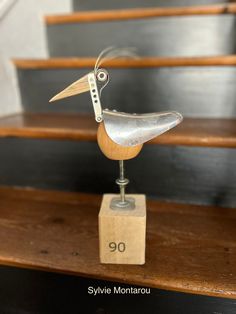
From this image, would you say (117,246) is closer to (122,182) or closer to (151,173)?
(122,182)

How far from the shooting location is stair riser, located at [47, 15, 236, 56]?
1.08 metres

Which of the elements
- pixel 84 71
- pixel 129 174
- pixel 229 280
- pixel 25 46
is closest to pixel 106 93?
pixel 84 71

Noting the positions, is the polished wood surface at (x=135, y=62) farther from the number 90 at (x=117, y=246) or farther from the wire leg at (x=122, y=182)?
the number 90 at (x=117, y=246)

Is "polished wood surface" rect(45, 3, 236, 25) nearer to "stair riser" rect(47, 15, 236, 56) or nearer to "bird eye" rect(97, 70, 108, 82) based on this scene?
"stair riser" rect(47, 15, 236, 56)

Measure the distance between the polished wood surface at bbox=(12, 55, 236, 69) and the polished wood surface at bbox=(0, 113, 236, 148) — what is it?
0.18m

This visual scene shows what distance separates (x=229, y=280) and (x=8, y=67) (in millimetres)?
986

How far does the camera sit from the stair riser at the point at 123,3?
1.31 metres

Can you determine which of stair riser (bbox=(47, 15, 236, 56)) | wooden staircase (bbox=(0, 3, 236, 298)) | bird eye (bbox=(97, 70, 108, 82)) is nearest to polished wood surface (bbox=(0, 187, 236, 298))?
wooden staircase (bbox=(0, 3, 236, 298))

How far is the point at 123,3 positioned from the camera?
137 cm

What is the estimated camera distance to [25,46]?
1143mm

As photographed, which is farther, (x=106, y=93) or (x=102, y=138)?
(x=106, y=93)

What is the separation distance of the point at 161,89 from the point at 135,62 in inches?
4.9

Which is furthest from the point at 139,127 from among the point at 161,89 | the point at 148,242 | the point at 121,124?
the point at 161,89

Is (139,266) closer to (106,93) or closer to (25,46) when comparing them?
(106,93)
